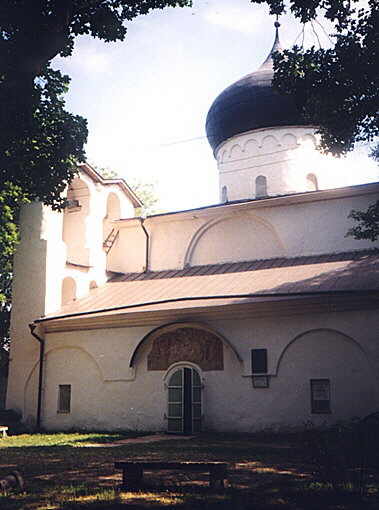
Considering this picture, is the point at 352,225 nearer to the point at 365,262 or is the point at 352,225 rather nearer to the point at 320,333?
the point at 365,262

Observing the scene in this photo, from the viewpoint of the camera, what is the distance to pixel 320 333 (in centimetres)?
1392

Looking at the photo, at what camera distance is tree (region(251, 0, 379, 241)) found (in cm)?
1212

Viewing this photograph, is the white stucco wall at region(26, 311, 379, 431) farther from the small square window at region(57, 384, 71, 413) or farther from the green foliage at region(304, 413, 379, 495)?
the green foliage at region(304, 413, 379, 495)

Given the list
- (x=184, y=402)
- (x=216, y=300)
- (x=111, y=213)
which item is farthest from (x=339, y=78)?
(x=111, y=213)

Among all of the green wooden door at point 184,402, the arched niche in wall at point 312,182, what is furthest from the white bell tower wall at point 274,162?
the green wooden door at point 184,402

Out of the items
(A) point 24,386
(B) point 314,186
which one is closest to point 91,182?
(A) point 24,386

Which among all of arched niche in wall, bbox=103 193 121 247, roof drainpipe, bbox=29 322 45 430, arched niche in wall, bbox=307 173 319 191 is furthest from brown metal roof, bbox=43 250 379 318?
arched niche in wall, bbox=307 173 319 191

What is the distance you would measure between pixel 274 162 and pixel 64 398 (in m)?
11.7

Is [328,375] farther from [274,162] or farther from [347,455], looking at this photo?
[274,162]

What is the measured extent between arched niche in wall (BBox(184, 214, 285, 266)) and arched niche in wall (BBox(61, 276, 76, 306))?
3.88 meters

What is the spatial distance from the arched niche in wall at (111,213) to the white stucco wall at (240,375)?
548cm

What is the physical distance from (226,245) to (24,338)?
715 centimetres

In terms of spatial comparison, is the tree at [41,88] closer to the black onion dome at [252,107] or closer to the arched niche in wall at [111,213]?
the arched niche in wall at [111,213]

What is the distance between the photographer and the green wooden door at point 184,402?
14953 millimetres
